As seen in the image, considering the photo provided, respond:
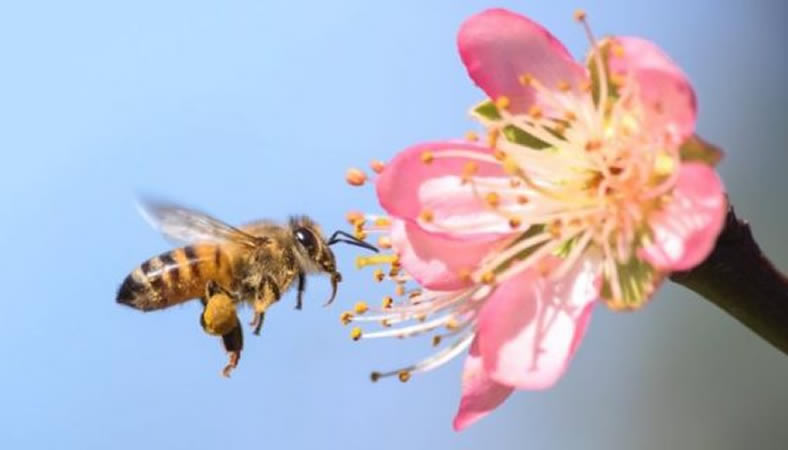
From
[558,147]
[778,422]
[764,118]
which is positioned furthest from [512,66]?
[764,118]

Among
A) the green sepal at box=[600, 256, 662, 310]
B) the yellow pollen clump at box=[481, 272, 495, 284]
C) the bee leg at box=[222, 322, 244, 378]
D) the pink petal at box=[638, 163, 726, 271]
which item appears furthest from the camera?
the bee leg at box=[222, 322, 244, 378]

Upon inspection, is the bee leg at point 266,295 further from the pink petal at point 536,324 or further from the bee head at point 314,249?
the pink petal at point 536,324

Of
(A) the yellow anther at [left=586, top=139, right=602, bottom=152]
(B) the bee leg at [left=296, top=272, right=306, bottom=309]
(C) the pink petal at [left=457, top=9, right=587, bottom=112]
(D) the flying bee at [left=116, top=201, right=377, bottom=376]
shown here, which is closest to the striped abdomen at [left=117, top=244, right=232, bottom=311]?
(D) the flying bee at [left=116, top=201, right=377, bottom=376]

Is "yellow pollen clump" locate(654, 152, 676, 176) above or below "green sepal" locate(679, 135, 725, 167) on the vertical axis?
below

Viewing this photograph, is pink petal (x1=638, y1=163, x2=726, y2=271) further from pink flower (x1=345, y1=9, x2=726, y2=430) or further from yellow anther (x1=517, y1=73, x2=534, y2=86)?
yellow anther (x1=517, y1=73, x2=534, y2=86)

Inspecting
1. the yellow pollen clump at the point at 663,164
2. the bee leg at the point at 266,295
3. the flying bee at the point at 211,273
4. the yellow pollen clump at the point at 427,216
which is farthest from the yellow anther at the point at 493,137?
the bee leg at the point at 266,295
